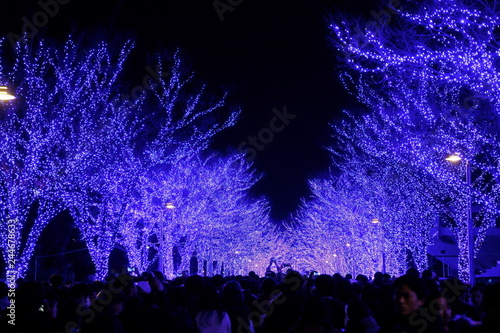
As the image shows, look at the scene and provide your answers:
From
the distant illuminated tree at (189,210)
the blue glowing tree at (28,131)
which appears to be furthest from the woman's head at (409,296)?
the distant illuminated tree at (189,210)

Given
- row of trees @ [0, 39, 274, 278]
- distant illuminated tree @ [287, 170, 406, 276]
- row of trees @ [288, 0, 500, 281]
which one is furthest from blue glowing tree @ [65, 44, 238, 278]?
distant illuminated tree @ [287, 170, 406, 276]

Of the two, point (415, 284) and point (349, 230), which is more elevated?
point (349, 230)

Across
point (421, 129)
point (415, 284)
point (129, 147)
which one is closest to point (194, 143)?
point (129, 147)

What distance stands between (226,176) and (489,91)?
2485 centimetres

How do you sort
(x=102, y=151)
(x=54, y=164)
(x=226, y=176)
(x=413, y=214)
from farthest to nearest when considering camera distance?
(x=226, y=176)
(x=413, y=214)
(x=102, y=151)
(x=54, y=164)

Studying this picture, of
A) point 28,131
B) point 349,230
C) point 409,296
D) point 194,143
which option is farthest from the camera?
point 349,230

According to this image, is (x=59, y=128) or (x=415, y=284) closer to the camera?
(x=415, y=284)

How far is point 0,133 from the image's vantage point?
18.5m

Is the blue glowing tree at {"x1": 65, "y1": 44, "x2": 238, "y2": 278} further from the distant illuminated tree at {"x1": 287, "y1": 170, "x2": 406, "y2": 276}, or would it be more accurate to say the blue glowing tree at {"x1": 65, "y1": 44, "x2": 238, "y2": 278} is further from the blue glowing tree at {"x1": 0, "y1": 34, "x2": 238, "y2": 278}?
the distant illuminated tree at {"x1": 287, "y1": 170, "x2": 406, "y2": 276}

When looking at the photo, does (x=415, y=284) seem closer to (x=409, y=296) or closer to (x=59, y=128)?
(x=409, y=296)

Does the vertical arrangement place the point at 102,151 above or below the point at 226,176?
below

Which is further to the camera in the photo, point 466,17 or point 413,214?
point 413,214

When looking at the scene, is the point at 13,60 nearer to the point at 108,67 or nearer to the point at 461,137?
the point at 108,67

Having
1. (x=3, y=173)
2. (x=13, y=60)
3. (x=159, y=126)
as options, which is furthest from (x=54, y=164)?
(x=159, y=126)
